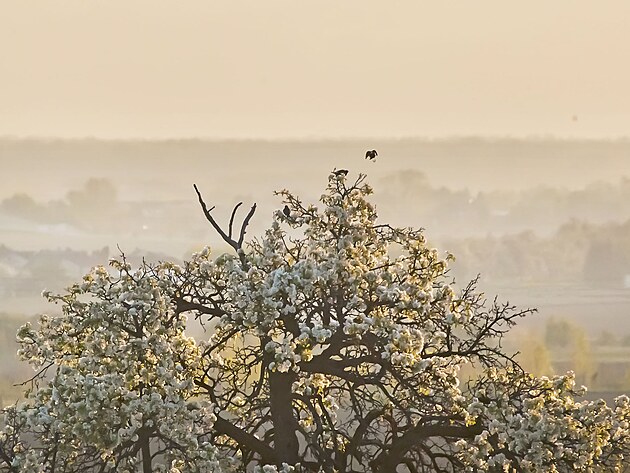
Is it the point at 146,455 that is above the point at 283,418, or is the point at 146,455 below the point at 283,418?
below

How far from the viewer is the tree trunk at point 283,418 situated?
21.4 m

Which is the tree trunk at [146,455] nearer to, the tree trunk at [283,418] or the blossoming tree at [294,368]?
the blossoming tree at [294,368]

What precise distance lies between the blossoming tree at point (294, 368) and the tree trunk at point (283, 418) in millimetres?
36

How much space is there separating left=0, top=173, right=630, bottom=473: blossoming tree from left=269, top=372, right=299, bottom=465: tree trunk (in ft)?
0.12

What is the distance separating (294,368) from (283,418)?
2.64 metres

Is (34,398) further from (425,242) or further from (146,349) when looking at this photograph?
(425,242)

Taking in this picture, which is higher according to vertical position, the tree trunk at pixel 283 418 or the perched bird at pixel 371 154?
the perched bird at pixel 371 154

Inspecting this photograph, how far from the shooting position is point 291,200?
23125 millimetres

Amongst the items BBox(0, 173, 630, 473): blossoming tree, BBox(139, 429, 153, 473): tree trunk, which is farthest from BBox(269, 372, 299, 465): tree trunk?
BBox(139, 429, 153, 473): tree trunk

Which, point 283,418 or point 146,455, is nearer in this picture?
point 146,455

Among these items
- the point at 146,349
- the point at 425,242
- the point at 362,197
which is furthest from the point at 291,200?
the point at 146,349

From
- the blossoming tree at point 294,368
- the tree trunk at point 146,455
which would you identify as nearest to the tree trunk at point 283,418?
the blossoming tree at point 294,368

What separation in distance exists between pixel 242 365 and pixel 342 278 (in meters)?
3.60

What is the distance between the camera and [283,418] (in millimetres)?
21594
